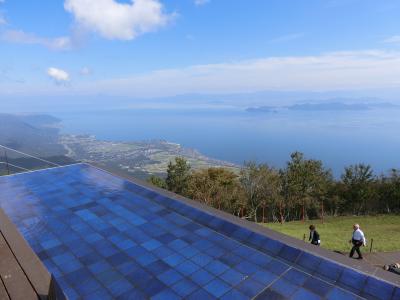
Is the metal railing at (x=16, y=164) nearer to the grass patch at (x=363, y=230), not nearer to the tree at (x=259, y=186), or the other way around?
the grass patch at (x=363, y=230)

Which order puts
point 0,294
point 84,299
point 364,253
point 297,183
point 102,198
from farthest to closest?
point 297,183 < point 364,253 < point 102,198 < point 84,299 < point 0,294

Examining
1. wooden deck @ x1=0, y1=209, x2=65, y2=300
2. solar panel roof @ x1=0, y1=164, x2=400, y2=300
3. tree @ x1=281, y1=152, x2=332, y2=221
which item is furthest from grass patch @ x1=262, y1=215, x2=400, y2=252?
wooden deck @ x1=0, y1=209, x2=65, y2=300

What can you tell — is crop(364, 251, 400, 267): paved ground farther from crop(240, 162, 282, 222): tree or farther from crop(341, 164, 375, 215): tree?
crop(341, 164, 375, 215): tree

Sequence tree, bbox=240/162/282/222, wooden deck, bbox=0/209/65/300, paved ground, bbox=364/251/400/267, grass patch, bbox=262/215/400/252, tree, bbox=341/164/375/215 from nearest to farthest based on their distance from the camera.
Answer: wooden deck, bbox=0/209/65/300
paved ground, bbox=364/251/400/267
grass patch, bbox=262/215/400/252
tree, bbox=341/164/375/215
tree, bbox=240/162/282/222

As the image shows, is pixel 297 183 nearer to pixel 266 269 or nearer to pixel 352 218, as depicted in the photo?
pixel 352 218

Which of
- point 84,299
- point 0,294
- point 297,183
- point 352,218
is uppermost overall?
point 0,294

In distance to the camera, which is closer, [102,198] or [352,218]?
[102,198]

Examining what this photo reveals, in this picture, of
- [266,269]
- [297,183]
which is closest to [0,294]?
[266,269]
